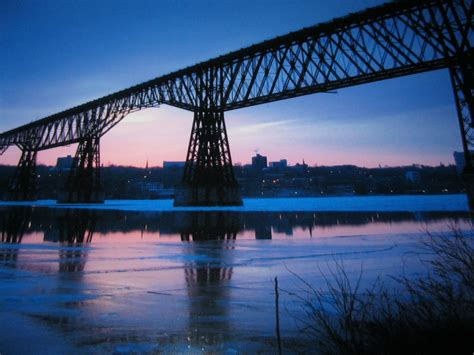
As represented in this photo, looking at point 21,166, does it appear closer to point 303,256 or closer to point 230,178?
point 230,178

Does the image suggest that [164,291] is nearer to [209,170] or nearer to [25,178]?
[209,170]

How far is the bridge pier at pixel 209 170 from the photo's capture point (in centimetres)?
2741

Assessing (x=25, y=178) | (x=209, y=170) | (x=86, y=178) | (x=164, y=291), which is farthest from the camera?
(x=25, y=178)

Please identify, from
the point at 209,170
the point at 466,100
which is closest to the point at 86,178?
the point at 209,170

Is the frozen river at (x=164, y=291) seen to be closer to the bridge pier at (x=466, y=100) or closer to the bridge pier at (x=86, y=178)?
the bridge pier at (x=466, y=100)

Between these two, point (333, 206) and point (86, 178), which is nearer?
point (333, 206)

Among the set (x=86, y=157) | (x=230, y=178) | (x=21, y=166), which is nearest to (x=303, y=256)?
(x=230, y=178)

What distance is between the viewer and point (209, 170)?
90.4 ft

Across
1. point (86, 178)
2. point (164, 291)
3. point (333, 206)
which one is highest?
point (86, 178)

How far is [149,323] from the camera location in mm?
2684

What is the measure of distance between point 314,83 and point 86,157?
29721 millimetres

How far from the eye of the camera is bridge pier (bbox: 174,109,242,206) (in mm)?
27406

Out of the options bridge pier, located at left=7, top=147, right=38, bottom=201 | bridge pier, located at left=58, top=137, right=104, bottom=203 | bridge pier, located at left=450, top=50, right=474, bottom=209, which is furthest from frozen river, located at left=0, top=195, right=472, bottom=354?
bridge pier, located at left=7, top=147, right=38, bottom=201

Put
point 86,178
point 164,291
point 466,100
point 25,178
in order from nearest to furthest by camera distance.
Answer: point 164,291, point 466,100, point 86,178, point 25,178
